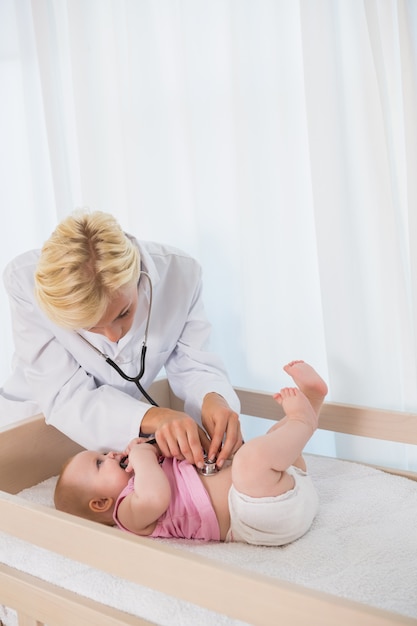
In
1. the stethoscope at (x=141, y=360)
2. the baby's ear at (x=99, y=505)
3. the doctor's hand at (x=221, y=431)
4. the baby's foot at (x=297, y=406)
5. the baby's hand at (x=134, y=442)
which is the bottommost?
the baby's ear at (x=99, y=505)

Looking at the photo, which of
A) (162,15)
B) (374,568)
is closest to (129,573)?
(374,568)

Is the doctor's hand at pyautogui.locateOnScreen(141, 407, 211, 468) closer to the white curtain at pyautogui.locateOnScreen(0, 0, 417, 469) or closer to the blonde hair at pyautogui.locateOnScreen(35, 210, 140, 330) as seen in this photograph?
the blonde hair at pyautogui.locateOnScreen(35, 210, 140, 330)

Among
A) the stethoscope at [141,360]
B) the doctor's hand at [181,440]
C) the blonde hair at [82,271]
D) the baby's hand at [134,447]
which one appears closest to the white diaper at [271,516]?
the doctor's hand at [181,440]

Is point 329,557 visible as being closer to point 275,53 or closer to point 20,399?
point 20,399

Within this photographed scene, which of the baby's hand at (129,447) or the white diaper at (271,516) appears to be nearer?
the white diaper at (271,516)

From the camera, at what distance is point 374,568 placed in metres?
1.23

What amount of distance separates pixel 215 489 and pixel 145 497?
159 mm

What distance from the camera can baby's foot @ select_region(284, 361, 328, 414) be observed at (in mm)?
1532

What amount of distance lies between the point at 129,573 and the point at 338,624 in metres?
0.37

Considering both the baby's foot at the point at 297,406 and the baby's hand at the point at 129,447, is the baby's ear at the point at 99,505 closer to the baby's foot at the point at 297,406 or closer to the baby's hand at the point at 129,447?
the baby's hand at the point at 129,447

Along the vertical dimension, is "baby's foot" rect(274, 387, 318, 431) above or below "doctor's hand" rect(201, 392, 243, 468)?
above

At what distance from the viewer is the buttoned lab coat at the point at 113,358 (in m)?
1.61

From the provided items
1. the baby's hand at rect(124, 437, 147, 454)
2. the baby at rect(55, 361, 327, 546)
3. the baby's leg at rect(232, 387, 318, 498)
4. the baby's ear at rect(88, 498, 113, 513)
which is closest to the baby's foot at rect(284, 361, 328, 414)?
the baby at rect(55, 361, 327, 546)

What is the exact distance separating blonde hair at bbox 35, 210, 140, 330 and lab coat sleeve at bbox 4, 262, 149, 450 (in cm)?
29
